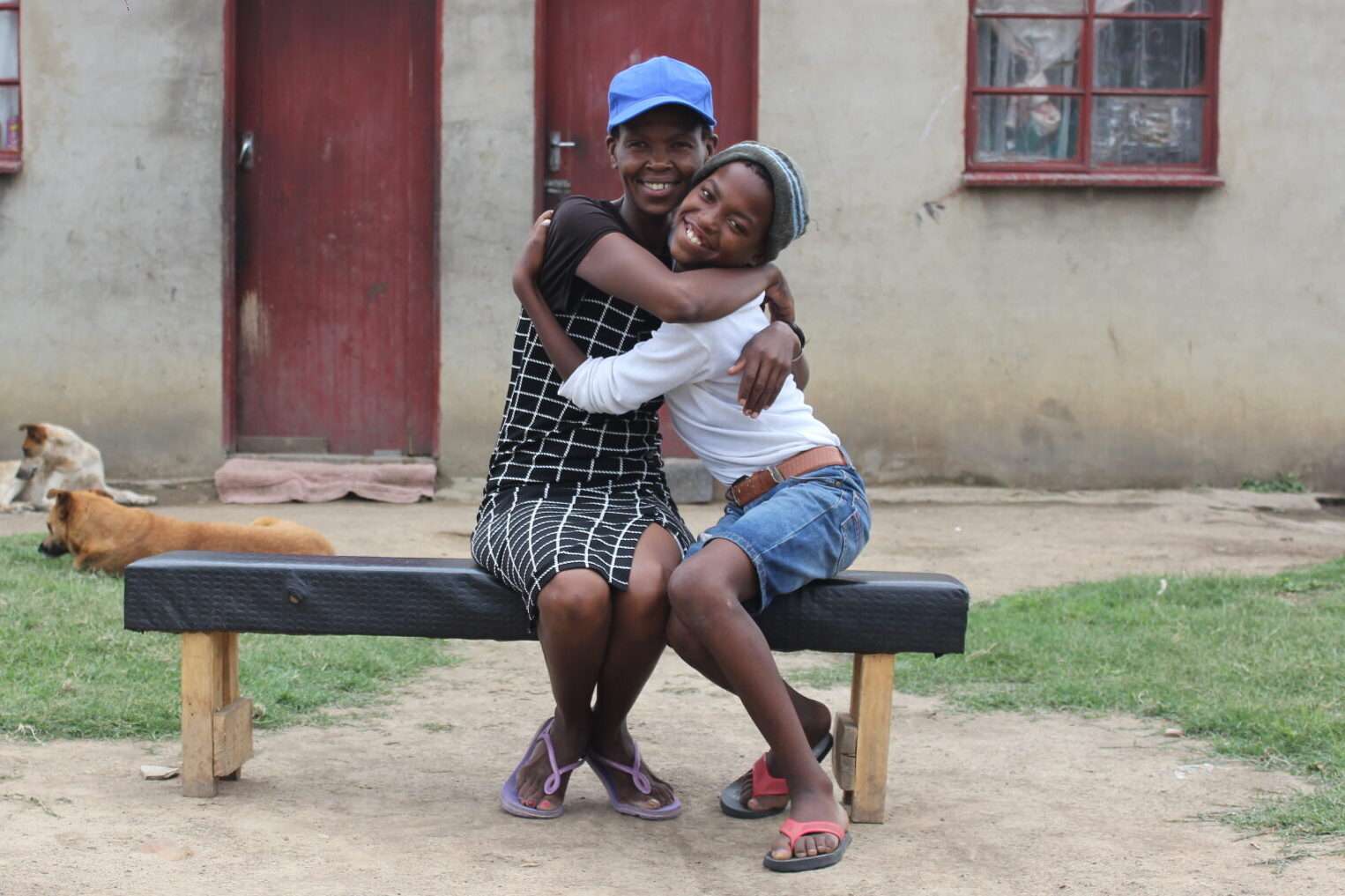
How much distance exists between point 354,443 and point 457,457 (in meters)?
0.56

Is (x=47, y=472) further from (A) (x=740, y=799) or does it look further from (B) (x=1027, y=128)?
(A) (x=740, y=799)

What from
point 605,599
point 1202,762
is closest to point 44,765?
point 605,599

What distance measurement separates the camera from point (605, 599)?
11.0 ft

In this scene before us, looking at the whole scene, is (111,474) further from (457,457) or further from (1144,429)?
(1144,429)

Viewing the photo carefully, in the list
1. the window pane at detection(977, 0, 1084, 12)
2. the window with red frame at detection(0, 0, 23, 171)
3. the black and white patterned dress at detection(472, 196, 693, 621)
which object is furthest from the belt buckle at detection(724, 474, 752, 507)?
the window with red frame at detection(0, 0, 23, 171)

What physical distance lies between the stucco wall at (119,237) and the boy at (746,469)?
523cm

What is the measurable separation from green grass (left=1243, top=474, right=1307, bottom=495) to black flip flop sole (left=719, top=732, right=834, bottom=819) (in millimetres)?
5562

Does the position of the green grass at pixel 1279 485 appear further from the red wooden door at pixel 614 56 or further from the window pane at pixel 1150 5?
the red wooden door at pixel 614 56

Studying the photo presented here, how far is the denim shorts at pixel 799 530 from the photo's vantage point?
343 centimetres

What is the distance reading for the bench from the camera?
3.54 meters

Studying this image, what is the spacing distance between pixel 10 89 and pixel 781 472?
6.33 m

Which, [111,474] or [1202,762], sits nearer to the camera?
[1202,762]

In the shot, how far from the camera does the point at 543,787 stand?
3.60 m

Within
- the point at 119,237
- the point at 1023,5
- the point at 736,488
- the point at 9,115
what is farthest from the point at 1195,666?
the point at 9,115
